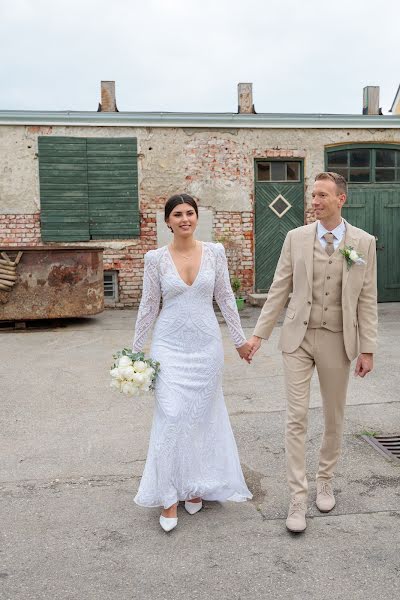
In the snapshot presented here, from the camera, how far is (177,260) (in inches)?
150

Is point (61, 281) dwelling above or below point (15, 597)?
above

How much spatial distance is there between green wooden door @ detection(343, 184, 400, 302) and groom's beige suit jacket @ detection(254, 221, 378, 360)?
1110 centimetres

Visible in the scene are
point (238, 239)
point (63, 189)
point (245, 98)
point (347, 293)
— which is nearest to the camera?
point (347, 293)

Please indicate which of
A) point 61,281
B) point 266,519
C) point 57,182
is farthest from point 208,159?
point 266,519

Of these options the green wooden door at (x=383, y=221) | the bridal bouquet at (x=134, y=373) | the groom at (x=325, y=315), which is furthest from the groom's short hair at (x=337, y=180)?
the green wooden door at (x=383, y=221)

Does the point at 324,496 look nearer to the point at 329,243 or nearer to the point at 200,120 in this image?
the point at 329,243

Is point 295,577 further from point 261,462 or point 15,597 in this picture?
point 261,462

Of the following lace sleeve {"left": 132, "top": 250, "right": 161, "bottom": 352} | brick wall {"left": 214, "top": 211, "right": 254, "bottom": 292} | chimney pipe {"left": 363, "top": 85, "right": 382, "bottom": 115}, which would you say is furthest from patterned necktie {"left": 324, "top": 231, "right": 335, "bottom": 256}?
chimney pipe {"left": 363, "top": 85, "right": 382, "bottom": 115}

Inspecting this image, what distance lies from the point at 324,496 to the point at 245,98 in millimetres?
12804

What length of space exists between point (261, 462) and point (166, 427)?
1.23 meters

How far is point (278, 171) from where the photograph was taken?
14.5m

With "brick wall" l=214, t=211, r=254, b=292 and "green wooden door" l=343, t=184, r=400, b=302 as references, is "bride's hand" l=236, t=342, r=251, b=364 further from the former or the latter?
"green wooden door" l=343, t=184, r=400, b=302

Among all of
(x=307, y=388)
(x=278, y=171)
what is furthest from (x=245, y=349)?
(x=278, y=171)

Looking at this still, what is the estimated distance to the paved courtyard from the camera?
2996 mm
